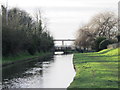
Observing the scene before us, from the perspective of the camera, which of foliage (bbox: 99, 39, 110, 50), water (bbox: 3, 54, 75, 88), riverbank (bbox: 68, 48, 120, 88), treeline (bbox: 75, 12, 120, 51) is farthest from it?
treeline (bbox: 75, 12, 120, 51)

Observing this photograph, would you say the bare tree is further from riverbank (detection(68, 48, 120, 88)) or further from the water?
riverbank (detection(68, 48, 120, 88))

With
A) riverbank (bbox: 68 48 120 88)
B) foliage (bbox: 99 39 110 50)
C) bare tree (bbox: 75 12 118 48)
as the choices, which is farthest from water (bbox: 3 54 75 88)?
bare tree (bbox: 75 12 118 48)

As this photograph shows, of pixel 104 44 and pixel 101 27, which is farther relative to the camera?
pixel 101 27

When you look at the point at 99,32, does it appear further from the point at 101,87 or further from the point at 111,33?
the point at 101,87

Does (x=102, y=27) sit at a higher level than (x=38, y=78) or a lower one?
higher

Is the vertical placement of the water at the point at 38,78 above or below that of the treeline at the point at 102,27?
below

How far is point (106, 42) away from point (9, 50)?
25.4 meters

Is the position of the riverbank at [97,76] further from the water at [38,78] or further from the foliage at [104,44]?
the foliage at [104,44]

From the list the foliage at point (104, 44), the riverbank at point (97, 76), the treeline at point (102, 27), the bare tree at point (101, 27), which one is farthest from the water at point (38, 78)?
the bare tree at point (101, 27)

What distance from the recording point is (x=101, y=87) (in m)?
10.8

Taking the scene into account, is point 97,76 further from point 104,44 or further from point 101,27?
point 101,27

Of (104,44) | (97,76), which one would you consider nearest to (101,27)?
(104,44)

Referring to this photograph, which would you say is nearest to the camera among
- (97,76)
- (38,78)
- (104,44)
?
(97,76)

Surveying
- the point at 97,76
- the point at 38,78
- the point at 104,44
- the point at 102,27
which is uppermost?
the point at 102,27
